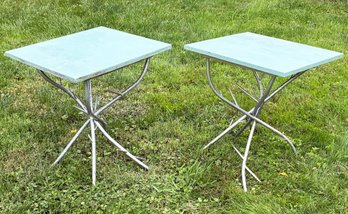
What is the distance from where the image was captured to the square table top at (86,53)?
249 cm

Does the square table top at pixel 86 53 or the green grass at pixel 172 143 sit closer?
the square table top at pixel 86 53

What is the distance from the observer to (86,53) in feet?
9.07

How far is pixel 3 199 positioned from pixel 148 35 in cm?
305

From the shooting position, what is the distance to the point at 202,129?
345 centimetres

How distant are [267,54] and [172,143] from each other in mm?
924

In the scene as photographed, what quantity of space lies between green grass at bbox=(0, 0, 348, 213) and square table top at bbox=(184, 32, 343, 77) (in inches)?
27.9

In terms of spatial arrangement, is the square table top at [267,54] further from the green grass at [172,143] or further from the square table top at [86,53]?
the green grass at [172,143]

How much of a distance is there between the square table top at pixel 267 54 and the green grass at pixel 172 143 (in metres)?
0.71

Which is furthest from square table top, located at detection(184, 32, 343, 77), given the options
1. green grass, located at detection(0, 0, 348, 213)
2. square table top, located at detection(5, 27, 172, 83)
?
green grass, located at detection(0, 0, 348, 213)

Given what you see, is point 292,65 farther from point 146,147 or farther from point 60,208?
point 60,208

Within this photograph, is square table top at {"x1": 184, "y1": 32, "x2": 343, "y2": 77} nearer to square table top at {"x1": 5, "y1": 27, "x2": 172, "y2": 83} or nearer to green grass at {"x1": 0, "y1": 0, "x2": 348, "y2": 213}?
square table top at {"x1": 5, "y1": 27, "x2": 172, "y2": 83}

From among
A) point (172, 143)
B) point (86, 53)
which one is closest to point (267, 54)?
point (172, 143)

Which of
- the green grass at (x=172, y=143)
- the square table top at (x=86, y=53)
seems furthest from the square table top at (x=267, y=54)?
the green grass at (x=172, y=143)

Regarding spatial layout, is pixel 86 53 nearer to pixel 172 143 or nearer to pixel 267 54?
pixel 172 143
